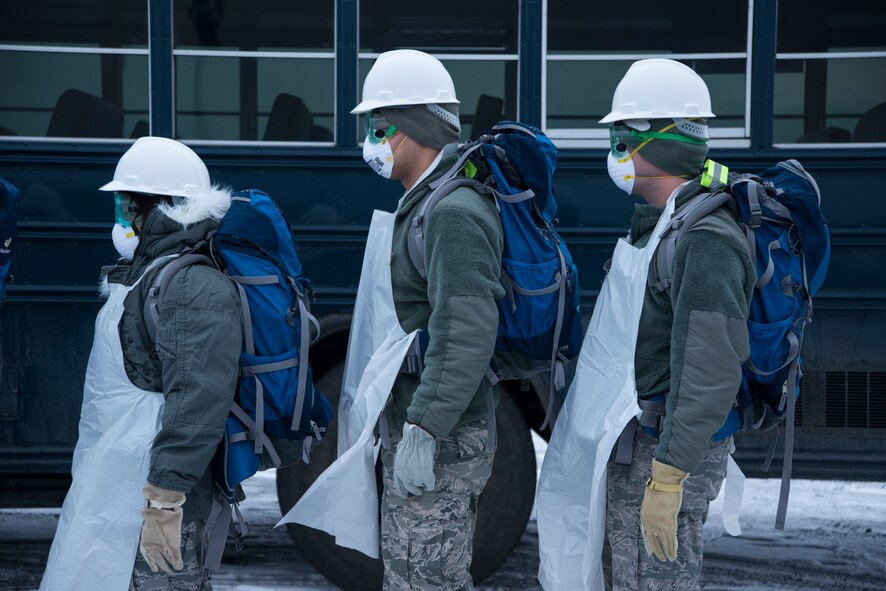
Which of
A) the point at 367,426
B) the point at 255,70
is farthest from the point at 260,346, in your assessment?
the point at 255,70

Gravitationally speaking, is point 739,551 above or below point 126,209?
below

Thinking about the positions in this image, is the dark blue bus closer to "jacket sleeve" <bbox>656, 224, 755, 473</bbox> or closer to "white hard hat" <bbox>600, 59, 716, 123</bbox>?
"white hard hat" <bbox>600, 59, 716, 123</bbox>

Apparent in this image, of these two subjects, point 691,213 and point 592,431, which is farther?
point 592,431

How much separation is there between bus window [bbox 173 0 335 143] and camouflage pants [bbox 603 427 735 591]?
1.92 m

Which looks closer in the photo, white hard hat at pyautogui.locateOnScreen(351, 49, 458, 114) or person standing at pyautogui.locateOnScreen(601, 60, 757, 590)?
person standing at pyautogui.locateOnScreen(601, 60, 757, 590)

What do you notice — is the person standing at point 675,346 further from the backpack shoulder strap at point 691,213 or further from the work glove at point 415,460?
the work glove at point 415,460

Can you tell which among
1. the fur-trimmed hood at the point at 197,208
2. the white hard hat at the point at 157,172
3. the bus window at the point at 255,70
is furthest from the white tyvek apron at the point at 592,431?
the bus window at the point at 255,70

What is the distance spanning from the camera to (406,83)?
9.14ft

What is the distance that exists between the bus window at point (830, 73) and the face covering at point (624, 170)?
1404 mm

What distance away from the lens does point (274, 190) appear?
3.93 meters

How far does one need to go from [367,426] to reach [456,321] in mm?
415

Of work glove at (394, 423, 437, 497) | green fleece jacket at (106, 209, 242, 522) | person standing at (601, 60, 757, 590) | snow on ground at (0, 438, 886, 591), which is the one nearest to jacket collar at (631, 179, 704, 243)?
person standing at (601, 60, 757, 590)

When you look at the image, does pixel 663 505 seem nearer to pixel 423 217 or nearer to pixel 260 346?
pixel 423 217

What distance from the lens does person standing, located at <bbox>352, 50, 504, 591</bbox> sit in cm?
246
